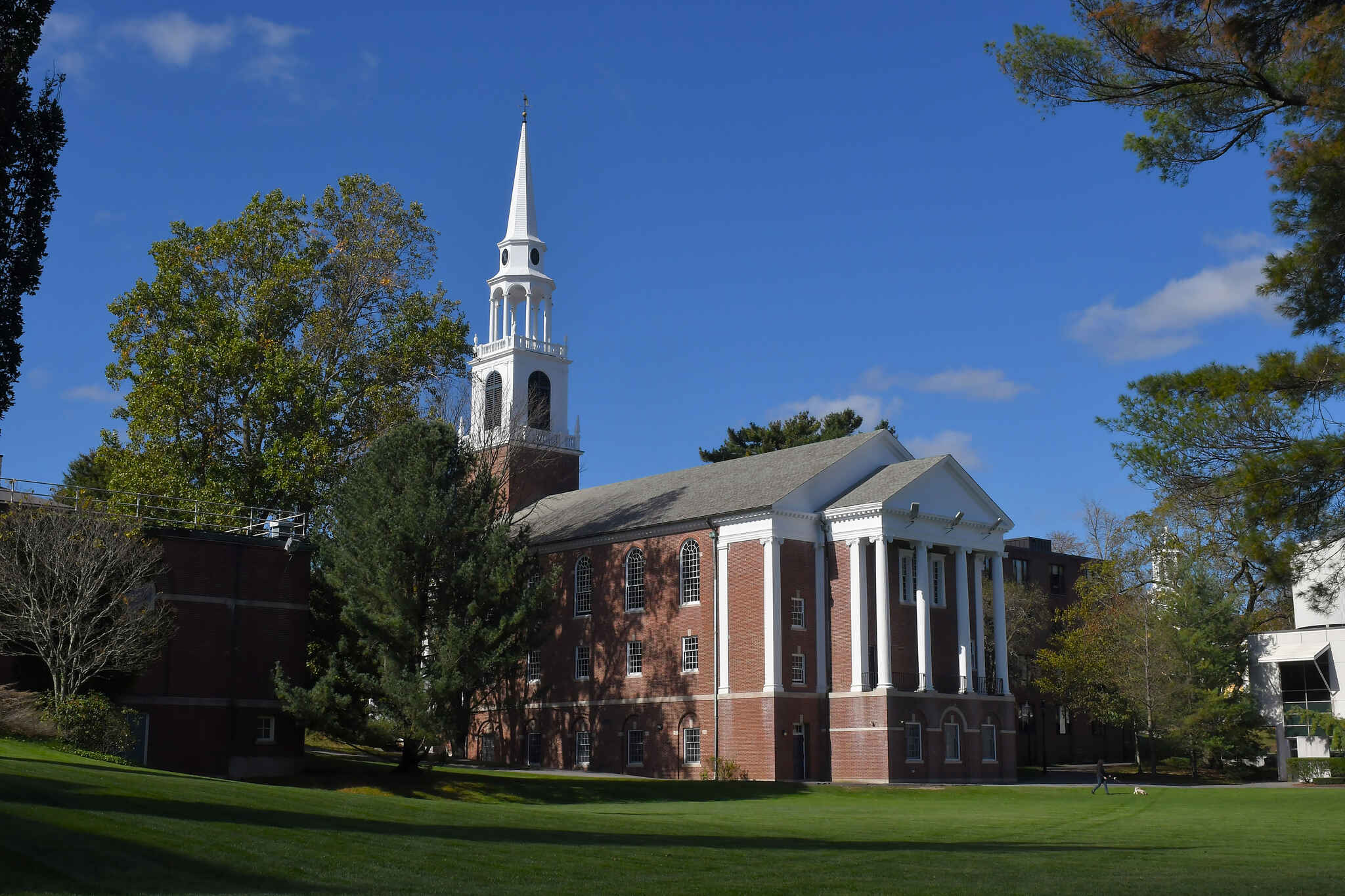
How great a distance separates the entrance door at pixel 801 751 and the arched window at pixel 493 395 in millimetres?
20256

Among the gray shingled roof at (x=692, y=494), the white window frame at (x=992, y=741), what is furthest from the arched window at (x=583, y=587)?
the white window frame at (x=992, y=741)

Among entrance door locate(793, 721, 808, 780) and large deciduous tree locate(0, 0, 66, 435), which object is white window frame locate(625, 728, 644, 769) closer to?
entrance door locate(793, 721, 808, 780)

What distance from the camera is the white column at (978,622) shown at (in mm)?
51656

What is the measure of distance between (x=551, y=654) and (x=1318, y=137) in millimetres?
41710

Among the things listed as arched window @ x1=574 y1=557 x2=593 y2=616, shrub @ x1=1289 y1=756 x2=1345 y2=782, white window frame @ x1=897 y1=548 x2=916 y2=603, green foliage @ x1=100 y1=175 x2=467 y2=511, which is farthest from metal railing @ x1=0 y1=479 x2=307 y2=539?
shrub @ x1=1289 y1=756 x2=1345 y2=782

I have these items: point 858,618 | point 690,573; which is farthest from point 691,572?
point 858,618

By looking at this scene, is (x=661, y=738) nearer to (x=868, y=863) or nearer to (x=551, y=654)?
(x=551, y=654)

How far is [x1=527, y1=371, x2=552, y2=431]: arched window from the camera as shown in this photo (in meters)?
64.8

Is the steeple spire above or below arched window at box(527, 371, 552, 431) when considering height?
above

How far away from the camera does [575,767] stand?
53375 mm

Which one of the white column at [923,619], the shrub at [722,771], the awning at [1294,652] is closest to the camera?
the shrub at [722,771]

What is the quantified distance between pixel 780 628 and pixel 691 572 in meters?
4.90

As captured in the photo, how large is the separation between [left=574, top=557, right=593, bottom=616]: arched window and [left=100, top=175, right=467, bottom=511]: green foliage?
31.7 ft

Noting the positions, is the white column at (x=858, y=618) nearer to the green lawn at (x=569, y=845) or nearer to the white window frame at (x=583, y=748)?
the white window frame at (x=583, y=748)
